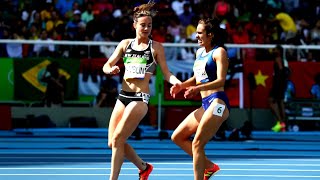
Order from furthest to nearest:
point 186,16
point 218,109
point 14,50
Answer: point 186,16, point 14,50, point 218,109

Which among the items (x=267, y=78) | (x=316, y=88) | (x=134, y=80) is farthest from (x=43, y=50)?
(x=134, y=80)

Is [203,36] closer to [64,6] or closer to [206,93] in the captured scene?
[206,93]

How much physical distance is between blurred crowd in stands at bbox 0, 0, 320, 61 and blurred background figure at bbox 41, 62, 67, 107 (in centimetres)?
50

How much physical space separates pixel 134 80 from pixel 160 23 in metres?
13.4

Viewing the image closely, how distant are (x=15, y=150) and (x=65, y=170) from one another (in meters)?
3.84

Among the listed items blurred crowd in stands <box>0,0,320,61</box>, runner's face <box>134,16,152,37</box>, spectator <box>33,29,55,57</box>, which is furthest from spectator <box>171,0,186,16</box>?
runner's face <box>134,16,152,37</box>

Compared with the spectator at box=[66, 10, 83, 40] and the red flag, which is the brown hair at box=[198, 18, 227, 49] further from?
the spectator at box=[66, 10, 83, 40]

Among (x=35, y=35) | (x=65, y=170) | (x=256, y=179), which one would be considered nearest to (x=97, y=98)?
(x=35, y=35)

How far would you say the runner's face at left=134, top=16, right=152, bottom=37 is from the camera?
10805mm

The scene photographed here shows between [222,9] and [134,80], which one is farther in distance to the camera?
[222,9]

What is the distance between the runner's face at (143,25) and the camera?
35.4 feet

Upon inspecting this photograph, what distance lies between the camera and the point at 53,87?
21656 mm

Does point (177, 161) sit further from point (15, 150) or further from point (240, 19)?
point (240, 19)

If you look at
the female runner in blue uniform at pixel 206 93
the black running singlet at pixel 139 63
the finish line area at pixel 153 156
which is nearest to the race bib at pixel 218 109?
the female runner in blue uniform at pixel 206 93
